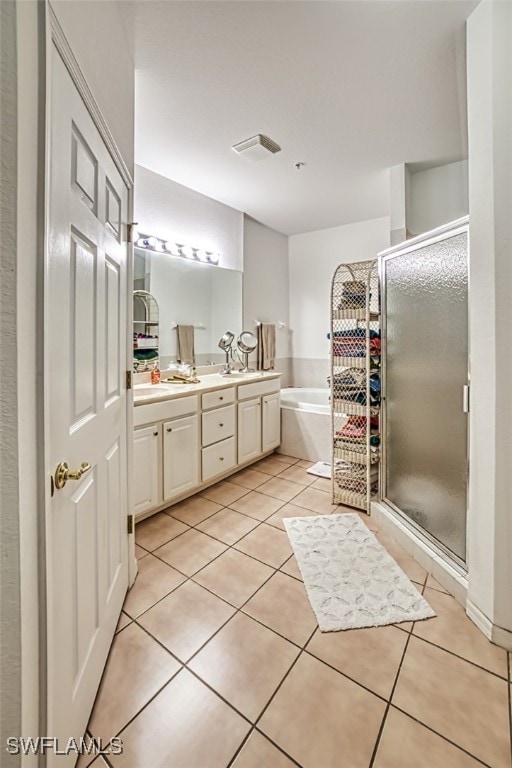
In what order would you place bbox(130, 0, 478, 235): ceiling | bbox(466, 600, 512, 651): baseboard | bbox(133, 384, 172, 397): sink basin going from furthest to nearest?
bbox(133, 384, 172, 397): sink basin < bbox(130, 0, 478, 235): ceiling < bbox(466, 600, 512, 651): baseboard

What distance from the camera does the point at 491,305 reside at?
1.38 meters

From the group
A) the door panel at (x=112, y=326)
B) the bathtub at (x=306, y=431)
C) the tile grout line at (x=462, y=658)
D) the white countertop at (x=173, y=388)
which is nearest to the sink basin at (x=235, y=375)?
the white countertop at (x=173, y=388)

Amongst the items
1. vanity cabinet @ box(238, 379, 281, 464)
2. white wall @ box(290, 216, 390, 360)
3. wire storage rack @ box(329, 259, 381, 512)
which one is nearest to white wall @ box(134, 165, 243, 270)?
white wall @ box(290, 216, 390, 360)

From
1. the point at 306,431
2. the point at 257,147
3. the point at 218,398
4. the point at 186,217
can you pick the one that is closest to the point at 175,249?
the point at 186,217

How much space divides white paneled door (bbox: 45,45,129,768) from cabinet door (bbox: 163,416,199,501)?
2.85ft

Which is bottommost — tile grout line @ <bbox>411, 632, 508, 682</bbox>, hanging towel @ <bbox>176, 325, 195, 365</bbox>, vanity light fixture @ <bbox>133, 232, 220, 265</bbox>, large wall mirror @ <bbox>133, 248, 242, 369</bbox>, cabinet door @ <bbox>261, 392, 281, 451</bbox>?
tile grout line @ <bbox>411, 632, 508, 682</bbox>

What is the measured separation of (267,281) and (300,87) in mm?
2441

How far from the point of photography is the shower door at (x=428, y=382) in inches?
67.0

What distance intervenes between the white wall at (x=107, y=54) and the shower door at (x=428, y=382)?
1.59 meters

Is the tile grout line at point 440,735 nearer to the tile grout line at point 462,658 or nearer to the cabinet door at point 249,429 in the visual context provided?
the tile grout line at point 462,658

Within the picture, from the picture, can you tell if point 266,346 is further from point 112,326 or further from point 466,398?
point 112,326

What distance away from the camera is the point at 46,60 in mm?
772

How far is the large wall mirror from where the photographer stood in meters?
2.99

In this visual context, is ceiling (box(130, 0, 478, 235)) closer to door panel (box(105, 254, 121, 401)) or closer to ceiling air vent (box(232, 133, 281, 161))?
ceiling air vent (box(232, 133, 281, 161))
